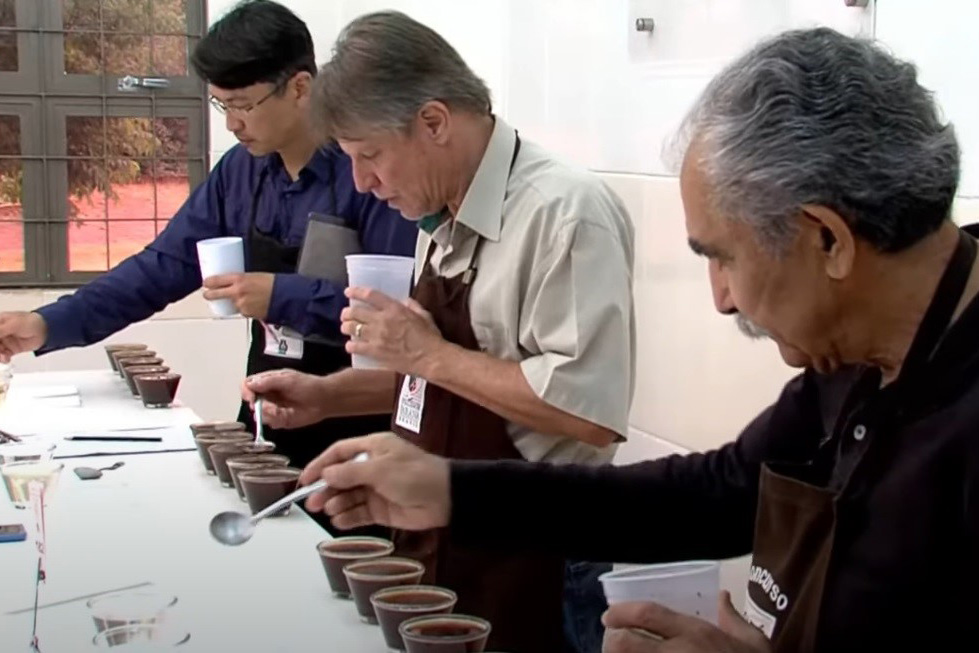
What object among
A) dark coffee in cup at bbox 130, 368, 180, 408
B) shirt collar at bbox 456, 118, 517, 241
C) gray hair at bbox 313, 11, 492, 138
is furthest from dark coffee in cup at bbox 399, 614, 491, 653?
dark coffee in cup at bbox 130, 368, 180, 408

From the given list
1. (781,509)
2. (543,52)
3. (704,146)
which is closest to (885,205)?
(704,146)

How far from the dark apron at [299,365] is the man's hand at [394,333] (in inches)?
28.2

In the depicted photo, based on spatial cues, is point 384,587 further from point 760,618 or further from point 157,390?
point 157,390

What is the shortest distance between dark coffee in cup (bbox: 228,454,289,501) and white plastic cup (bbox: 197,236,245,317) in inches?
27.1

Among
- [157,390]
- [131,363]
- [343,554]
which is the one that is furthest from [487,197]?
[131,363]

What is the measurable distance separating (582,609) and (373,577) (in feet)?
2.14

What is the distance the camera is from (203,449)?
287 cm

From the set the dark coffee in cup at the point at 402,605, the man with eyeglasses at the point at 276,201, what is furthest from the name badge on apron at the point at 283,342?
the dark coffee in cup at the point at 402,605

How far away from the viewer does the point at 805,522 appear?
5.04 feet

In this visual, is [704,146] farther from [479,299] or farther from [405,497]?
[479,299]

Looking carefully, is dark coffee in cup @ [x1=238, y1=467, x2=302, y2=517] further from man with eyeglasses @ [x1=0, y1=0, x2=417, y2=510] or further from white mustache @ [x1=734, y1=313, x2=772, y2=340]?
white mustache @ [x1=734, y1=313, x2=772, y2=340]

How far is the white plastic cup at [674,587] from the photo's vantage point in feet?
5.33

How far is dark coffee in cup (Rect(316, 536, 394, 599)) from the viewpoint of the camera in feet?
6.67

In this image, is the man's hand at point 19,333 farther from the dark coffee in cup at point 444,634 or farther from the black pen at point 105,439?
the dark coffee in cup at point 444,634
